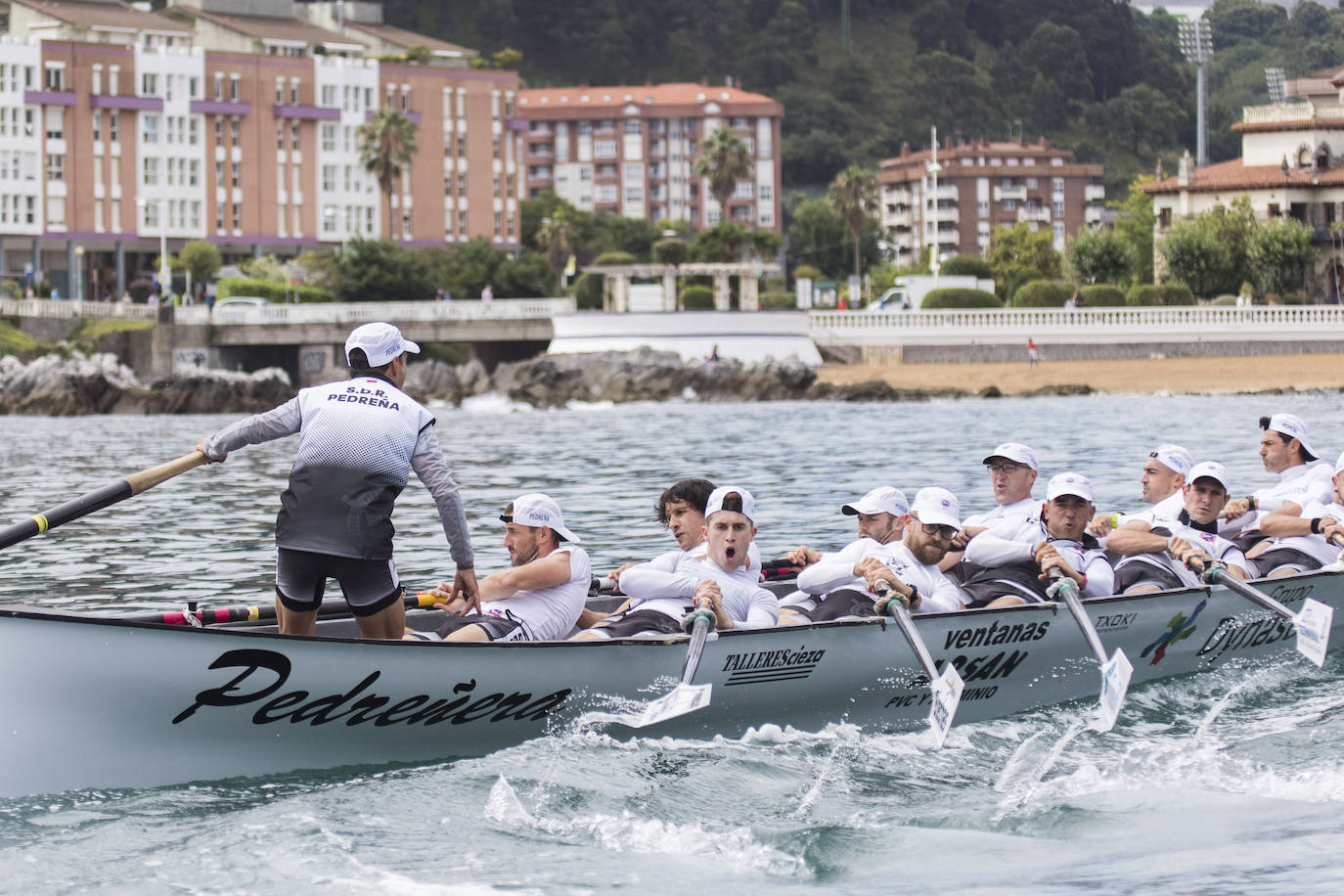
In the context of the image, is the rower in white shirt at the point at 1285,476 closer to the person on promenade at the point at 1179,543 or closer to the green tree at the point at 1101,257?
the person on promenade at the point at 1179,543

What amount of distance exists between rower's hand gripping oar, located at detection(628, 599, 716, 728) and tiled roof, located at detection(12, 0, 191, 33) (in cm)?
9309

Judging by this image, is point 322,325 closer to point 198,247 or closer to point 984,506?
point 198,247

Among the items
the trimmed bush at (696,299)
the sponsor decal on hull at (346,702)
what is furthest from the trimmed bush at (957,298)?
the sponsor decal on hull at (346,702)

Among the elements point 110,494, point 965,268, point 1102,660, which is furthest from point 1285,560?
point 965,268

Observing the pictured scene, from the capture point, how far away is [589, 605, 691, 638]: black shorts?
1184 cm

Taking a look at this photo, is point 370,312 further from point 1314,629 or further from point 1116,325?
point 1314,629

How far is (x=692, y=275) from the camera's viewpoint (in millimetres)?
84062

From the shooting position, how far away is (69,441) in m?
47.9

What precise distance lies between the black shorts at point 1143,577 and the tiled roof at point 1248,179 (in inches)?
3245

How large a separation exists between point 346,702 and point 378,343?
2.07m

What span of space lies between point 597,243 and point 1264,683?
12842 cm

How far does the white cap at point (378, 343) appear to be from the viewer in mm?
10273

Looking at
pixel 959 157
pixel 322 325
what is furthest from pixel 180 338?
pixel 959 157

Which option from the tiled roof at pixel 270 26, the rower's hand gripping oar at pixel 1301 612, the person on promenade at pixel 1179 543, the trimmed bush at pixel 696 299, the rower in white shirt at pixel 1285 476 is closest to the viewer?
A: the rower's hand gripping oar at pixel 1301 612
